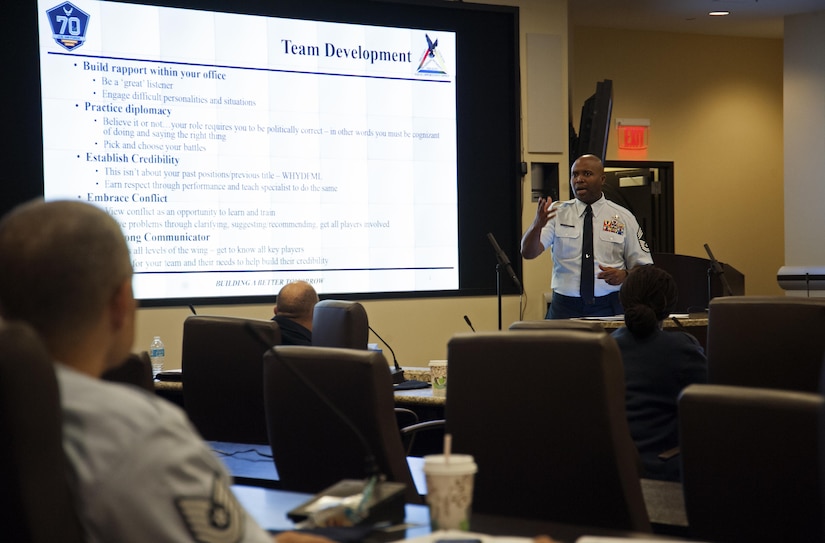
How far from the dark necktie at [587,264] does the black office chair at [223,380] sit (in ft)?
→ 10.4

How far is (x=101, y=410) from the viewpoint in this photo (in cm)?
109

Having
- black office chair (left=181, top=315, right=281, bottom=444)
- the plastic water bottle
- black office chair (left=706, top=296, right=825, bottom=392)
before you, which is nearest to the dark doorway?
the plastic water bottle

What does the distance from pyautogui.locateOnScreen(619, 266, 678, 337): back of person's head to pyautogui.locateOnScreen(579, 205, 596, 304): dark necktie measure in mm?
2540

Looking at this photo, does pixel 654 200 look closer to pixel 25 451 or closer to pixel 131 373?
pixel 131 373

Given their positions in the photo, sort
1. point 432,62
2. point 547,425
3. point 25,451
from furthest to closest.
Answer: point 432,62 → point 547,425 → point 25,451

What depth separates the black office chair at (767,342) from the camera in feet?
8.72

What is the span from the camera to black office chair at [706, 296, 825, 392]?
2658mm

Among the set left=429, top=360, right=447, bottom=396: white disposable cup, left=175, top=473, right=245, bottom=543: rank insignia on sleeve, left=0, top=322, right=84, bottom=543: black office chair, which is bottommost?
left=429, top=360, right=447, bottom=396: white disposable cup

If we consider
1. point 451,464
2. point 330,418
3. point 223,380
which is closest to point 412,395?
point 223,380

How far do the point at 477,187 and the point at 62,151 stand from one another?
2.82 metres

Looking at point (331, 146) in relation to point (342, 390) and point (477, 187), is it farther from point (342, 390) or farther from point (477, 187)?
point (342, 390)

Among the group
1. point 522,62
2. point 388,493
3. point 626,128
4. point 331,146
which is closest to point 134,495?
point 388,493

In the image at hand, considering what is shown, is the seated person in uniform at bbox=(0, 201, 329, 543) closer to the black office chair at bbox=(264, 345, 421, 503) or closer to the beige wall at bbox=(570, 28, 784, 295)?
the black office chair at bbox=(264, 345, 421, 503)

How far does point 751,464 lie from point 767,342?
3.81ft
